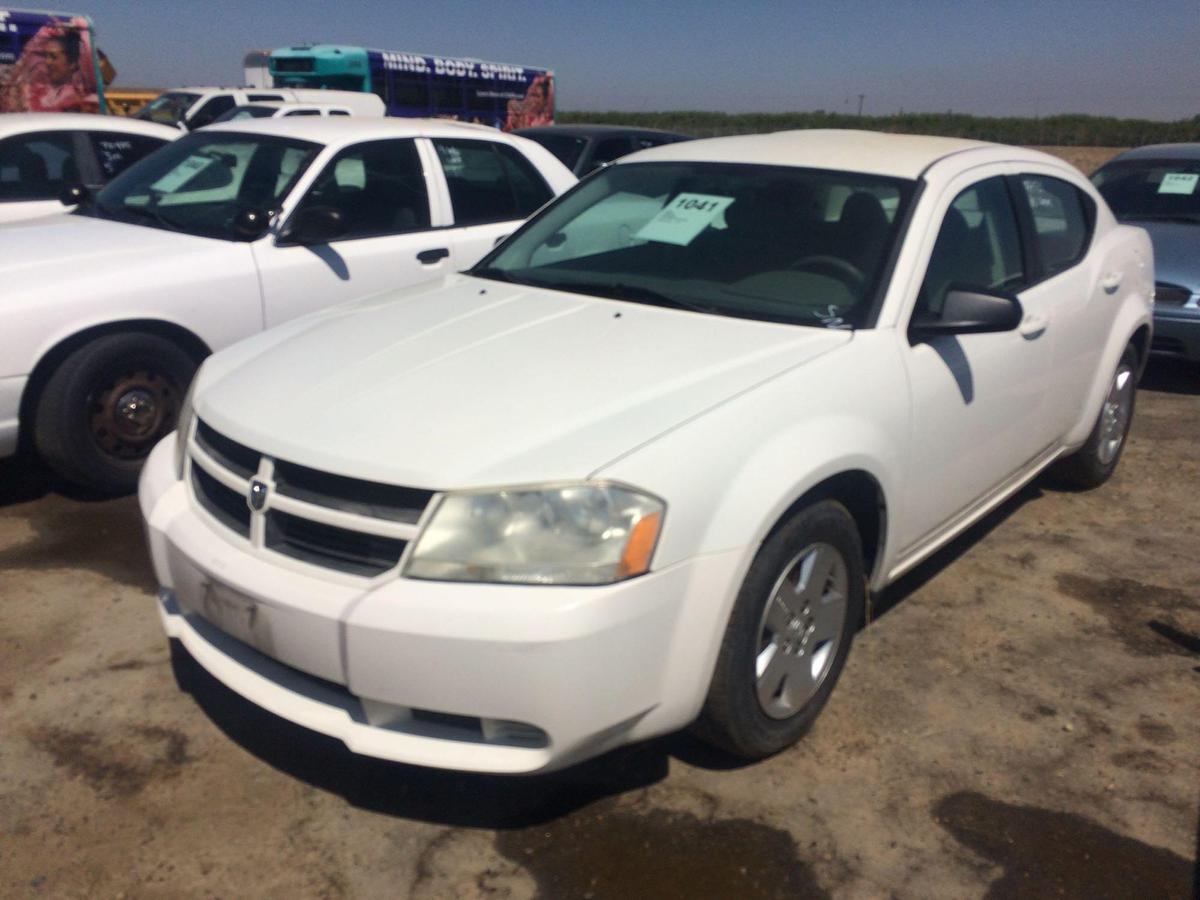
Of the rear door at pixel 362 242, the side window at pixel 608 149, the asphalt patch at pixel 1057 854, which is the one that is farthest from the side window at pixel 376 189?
the side window at pixel 608 149

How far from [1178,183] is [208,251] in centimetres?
680

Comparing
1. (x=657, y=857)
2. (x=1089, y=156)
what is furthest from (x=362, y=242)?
(x=1089, y=156)

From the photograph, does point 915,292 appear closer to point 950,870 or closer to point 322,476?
point 950,870

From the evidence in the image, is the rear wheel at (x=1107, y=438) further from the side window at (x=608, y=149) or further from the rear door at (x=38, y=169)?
the side window at (x=608, y=149)

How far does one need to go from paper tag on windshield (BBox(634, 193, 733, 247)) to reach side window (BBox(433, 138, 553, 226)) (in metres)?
2.32

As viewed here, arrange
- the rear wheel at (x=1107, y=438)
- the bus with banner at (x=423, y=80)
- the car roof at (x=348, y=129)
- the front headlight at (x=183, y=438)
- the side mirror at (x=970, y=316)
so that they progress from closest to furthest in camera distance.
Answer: the front headlight at (x=183, y=438) < the side mirror at (x=970, y=316) < the rear wheel at (x=1107, y=438) < the car roof at (x=348, y=129) < the bus with banner at (x=423, y=80)

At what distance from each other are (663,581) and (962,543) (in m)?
2.61

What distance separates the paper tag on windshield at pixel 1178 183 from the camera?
7.94 m

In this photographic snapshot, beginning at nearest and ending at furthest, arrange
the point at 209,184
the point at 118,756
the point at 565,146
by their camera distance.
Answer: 1. the point at 118,756
2. the point at 209,184
3. the point at 565,146

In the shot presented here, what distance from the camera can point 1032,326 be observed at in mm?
3906

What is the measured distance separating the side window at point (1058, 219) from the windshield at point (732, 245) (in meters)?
0.98

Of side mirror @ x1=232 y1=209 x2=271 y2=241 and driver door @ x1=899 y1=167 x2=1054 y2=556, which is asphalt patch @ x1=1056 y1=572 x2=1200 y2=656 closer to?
driver door @ x1=899 y1=167 x2=1054 y2=556

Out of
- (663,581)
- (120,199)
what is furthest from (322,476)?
(120,199)

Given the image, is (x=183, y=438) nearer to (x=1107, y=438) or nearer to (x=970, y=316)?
(x=970, y=316)
